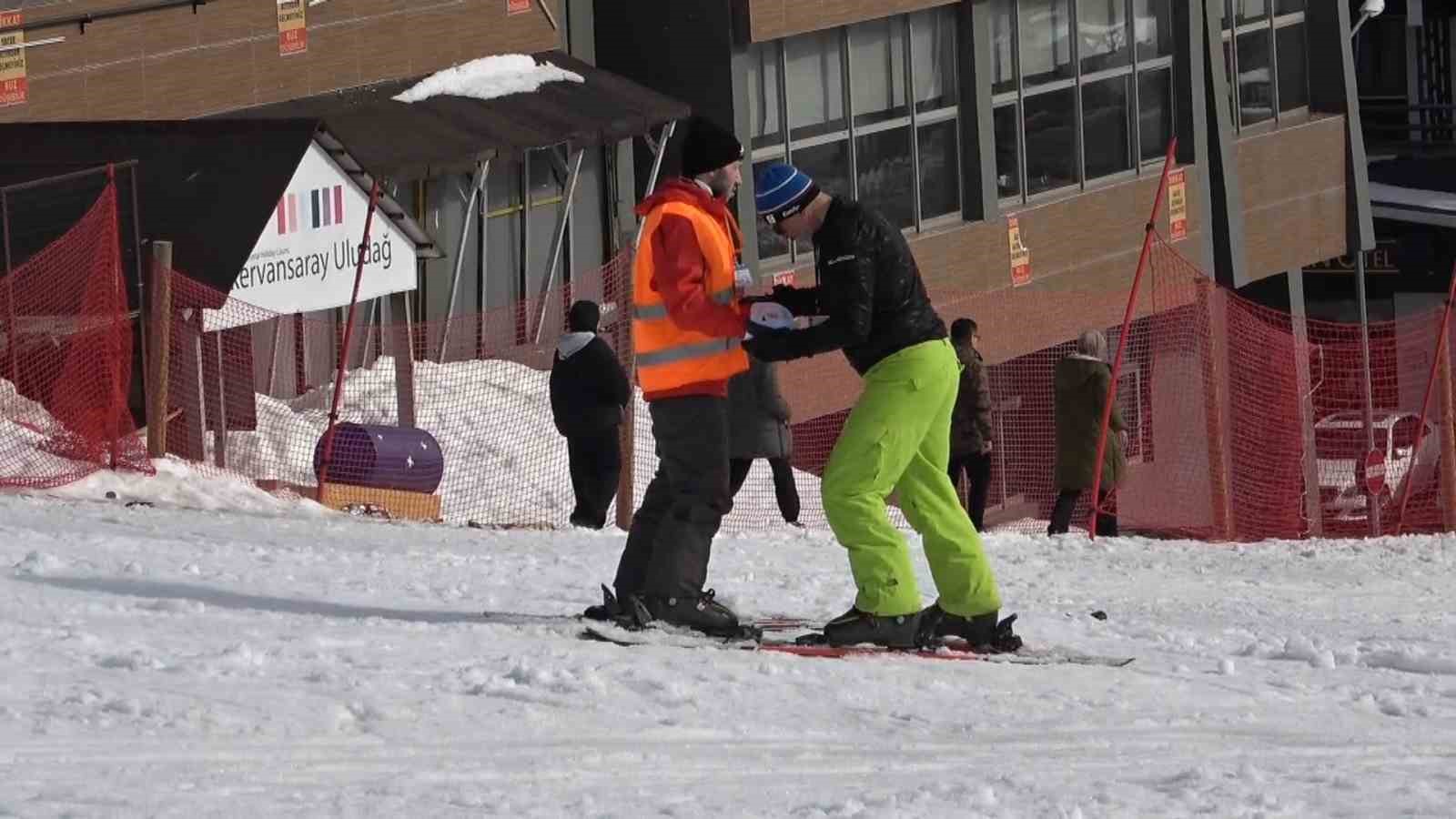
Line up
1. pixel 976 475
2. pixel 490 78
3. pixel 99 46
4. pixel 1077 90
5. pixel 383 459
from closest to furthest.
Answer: pixel 383 459 → pixel 976 475 → pixel 99 46 → pixel 490 78 → pixel 1077 90

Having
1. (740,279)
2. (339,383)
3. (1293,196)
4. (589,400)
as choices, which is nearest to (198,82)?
(339,383)

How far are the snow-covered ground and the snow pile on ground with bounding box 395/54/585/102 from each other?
1024 centimetres

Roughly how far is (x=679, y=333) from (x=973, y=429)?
23.2 feet

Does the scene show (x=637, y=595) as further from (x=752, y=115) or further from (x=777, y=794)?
(x=752, y=115)

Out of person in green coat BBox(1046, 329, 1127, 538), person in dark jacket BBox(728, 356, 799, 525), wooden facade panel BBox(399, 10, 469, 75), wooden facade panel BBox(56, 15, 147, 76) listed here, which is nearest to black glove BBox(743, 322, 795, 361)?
person in dark jacket BBox(728, 356, 799, 525)

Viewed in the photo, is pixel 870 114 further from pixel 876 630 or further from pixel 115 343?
pixel 876 630

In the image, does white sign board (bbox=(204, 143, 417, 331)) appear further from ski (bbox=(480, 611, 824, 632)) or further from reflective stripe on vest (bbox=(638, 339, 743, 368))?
reflective stripe on vest (bbox=(638, 339, 743, 368))

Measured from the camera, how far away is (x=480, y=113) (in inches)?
796

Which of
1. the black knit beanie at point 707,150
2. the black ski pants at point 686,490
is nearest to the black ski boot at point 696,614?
the black ski pants at point 686,490

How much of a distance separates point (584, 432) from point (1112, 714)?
6.12 meters

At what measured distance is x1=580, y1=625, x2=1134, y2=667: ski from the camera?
829cm

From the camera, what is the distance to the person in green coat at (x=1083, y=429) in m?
14.7

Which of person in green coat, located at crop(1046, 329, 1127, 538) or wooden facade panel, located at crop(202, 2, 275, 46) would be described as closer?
person in green coat, located at crop(1046, 329, 1127, 538)

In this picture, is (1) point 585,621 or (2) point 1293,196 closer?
(1) point 585,621
